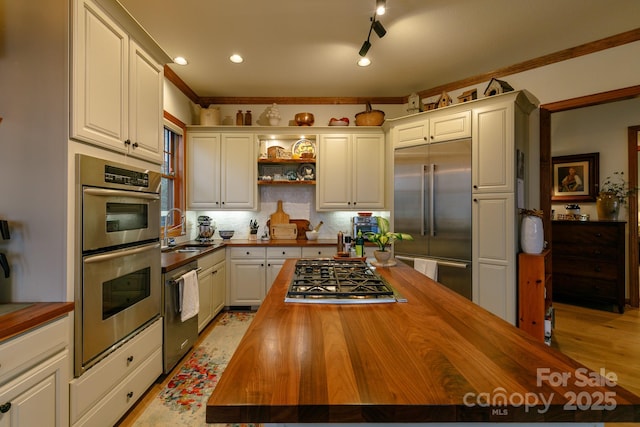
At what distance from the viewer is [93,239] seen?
Answer: 1538mm

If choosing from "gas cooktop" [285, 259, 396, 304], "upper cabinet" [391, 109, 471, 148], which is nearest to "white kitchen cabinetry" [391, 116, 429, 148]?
"upper cabinet" [391, 109, 471, 148]

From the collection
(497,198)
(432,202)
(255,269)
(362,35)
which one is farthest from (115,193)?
(497,198)

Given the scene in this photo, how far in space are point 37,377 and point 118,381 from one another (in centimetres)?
56

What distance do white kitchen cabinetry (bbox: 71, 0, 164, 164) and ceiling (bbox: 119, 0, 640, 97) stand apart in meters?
0.68

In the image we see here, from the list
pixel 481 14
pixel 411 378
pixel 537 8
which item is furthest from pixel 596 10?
pixel 411 378

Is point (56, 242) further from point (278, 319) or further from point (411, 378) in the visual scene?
point (411, 378)

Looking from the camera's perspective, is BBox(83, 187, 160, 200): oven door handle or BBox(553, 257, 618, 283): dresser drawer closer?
BBox(83, 187, 160, 200): oven door handle

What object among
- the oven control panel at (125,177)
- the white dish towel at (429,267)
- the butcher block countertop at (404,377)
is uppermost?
the oven control panel at (125,177)

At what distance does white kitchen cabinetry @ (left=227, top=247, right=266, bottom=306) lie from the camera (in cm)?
367

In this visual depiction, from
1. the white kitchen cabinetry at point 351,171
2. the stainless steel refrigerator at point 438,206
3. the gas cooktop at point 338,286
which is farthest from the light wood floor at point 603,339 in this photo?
the white kitchen cabinetry at point 351,171

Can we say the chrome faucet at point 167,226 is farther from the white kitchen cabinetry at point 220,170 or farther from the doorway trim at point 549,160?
the doorway trim at point 549,160

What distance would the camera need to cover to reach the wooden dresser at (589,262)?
370cm

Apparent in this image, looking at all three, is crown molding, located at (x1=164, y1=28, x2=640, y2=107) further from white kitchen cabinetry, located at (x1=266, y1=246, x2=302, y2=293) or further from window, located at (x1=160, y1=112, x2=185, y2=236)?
white kitchen cabinetry, located at (x1=266, y1=246, x2=302, y2=293)

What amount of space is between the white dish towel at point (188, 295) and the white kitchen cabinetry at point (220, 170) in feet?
5.12
